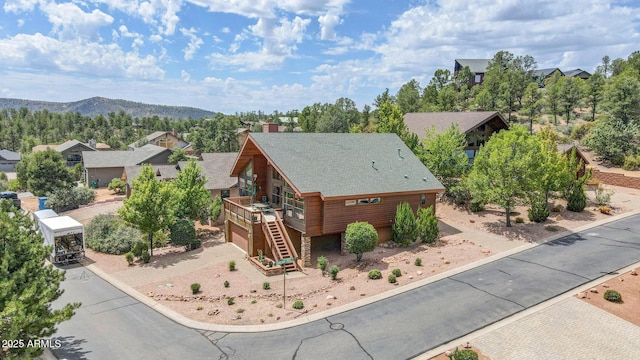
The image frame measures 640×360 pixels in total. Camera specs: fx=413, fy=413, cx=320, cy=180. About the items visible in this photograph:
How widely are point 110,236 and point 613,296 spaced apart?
100 ft

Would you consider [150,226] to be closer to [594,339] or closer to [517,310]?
[517,310]

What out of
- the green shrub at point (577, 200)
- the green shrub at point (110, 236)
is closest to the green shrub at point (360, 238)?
the green shrub at point (110, 236)

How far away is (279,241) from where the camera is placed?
25.5 meters

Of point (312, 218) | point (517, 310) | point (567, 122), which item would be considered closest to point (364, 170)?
point (312, 218)

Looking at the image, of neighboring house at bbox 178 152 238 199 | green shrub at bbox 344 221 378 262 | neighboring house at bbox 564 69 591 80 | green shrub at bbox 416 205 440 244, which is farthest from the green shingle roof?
neighboring house at bbox 564 69 591 80

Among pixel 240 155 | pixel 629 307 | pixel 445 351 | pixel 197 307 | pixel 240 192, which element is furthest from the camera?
pixel 240 192

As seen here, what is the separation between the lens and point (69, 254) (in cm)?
2686

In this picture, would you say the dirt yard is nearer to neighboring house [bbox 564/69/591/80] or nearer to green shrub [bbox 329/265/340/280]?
green shrub [bbox 329/265/340/280]

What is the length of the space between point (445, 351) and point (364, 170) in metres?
14.6

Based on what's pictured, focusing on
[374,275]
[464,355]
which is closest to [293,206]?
[374,275]

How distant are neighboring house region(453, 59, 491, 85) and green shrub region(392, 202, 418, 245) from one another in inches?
3184

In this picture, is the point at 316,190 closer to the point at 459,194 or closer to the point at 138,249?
the point at 138,249

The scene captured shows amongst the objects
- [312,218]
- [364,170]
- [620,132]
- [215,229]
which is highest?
[620,132]

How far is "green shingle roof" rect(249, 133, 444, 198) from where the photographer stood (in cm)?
2522
